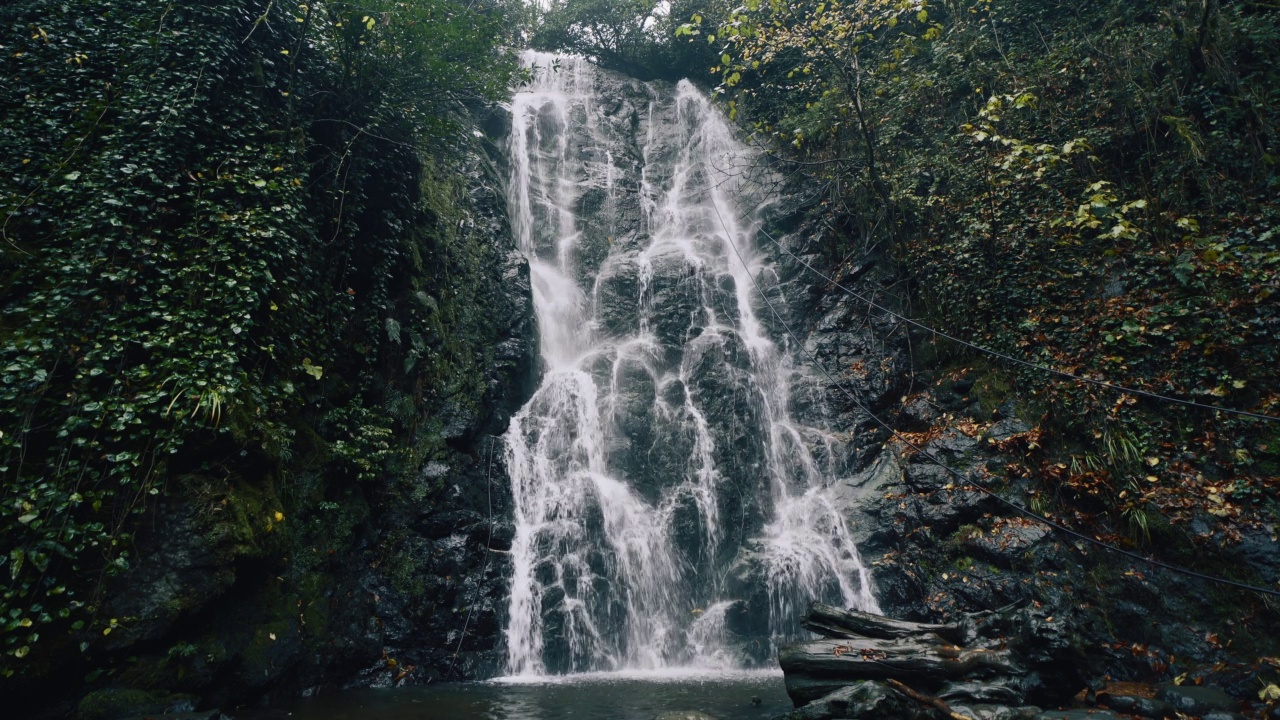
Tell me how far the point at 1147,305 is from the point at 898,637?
5762mm

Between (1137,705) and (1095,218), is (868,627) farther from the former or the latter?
(1095,218)

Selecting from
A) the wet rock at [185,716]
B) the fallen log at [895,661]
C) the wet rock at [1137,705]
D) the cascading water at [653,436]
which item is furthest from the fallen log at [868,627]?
the wet rock at [185,716]

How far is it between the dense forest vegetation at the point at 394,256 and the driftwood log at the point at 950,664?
7.37 feet

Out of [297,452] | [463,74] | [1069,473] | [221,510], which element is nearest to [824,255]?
[1069,473]

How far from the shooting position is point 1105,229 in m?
8.98

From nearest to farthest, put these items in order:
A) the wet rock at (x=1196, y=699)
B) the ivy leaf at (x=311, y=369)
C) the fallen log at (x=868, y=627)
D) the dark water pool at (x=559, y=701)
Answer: the wet rock at (x=1196, y=699), the dark water pool at (x=559, y=701), the fallen log at (x=868, y=627), the ivy leaf at (x=311, y=369)

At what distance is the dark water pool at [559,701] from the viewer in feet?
19.4

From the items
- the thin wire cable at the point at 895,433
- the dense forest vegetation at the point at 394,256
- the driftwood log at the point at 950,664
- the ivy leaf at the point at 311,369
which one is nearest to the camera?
the dense forest vegetation at the point at 394,256

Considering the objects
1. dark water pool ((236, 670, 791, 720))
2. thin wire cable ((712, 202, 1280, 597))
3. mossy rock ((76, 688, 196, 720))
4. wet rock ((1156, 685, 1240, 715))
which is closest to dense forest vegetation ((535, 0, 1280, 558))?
thin wire cable ((712, 202, 1280, 597))

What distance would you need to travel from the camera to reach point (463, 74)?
10586mm

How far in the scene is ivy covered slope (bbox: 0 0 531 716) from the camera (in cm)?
498

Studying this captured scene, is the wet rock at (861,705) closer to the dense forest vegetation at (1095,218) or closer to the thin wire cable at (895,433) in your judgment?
the thin wire cable at (895,433)

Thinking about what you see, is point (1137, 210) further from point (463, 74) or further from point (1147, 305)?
point (463, 74)

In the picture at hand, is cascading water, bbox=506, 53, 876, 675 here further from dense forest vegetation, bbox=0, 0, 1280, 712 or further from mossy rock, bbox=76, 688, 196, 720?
mossy rock, bbox=76, 688, 196, 720
